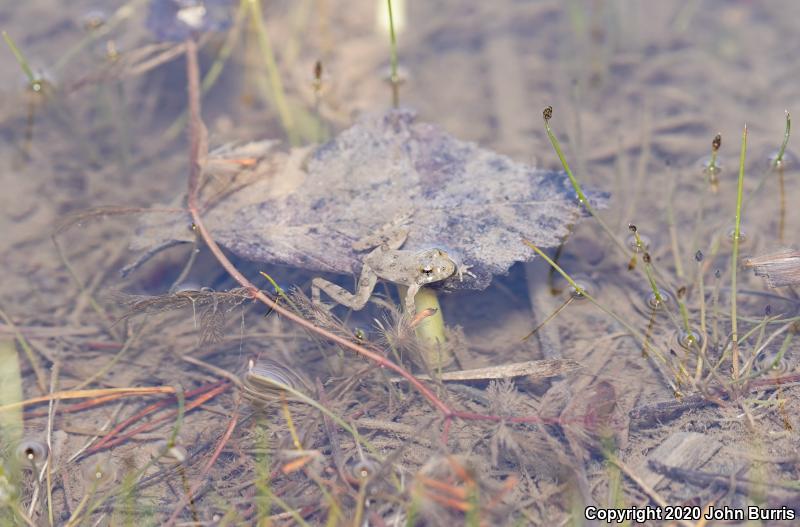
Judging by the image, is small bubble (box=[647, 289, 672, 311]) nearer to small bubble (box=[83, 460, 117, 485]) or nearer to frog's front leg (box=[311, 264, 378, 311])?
frog's front leg (box=[311, 264, 378, 311])

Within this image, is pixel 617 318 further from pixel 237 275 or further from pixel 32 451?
pixel 32 451

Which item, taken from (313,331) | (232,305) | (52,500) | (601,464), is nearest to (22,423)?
(52,500)

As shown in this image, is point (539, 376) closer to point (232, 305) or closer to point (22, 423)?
point (232, 305)

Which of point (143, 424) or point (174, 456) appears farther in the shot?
point (143, 424)

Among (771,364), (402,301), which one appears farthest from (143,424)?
(771,364)

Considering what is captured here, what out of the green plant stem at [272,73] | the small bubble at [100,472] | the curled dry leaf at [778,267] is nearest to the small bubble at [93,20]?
the green plant stem at [272,73]

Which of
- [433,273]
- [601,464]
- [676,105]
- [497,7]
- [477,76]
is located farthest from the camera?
[497,7]
